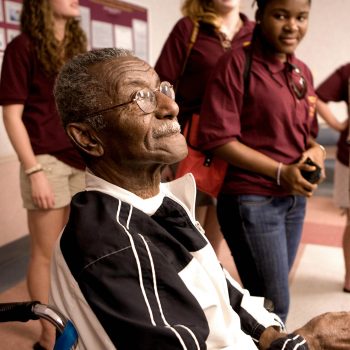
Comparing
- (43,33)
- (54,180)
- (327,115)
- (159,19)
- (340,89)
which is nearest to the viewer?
(43,33)

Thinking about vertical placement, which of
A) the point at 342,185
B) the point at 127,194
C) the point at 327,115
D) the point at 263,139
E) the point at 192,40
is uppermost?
the point at 192,40

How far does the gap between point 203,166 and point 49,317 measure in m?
0.88

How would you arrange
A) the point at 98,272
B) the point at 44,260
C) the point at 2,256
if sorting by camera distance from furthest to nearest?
the point at 2,256 → the point at 44,260 → the point at 98,272

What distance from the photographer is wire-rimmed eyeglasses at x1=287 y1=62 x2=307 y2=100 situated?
5.19 feet

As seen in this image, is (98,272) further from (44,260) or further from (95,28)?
(95,28)

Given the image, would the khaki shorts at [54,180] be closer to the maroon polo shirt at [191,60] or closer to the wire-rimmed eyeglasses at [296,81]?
the maroon polo shirt at [191,60]

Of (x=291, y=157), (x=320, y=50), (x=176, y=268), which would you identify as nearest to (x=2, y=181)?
(x=291, y=157)

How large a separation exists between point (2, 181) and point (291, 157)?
1.83m

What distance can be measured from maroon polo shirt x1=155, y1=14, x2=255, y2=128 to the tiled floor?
1270 millimetres

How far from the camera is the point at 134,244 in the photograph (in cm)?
88

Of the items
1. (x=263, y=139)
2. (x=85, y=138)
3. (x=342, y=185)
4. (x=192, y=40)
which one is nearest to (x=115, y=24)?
(x=192, y=40)

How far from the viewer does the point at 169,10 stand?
4.11 m

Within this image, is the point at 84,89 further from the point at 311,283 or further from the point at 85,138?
the point at 311,283

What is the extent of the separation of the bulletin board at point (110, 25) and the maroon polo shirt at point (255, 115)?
1637 millimetres
